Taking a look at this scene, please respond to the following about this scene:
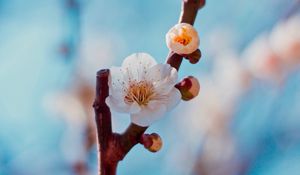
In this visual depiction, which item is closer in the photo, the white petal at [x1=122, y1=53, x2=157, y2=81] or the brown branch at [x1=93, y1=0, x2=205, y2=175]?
the brown branch at [x1=93, y1=0, x2=205, y2=175]

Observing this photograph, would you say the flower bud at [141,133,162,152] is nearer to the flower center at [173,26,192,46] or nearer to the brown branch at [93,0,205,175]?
the brown branch at [93,0,205,175]

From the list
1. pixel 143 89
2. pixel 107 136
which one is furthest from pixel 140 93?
pixel 107 136

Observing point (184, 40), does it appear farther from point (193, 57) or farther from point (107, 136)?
point (107, 136)

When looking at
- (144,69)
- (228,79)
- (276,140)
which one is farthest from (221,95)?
(144,69)

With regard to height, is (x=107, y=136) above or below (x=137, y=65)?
below

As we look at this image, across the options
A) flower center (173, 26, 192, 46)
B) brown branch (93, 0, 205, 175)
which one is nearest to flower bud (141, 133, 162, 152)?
brown branch (93, 0, 205, 175)

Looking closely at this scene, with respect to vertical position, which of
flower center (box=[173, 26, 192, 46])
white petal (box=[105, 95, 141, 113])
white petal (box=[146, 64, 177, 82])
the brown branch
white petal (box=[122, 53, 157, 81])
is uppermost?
white petal (box=[122, 53, 157, 81])

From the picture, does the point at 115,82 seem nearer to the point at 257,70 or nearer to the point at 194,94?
the point at 194,94
